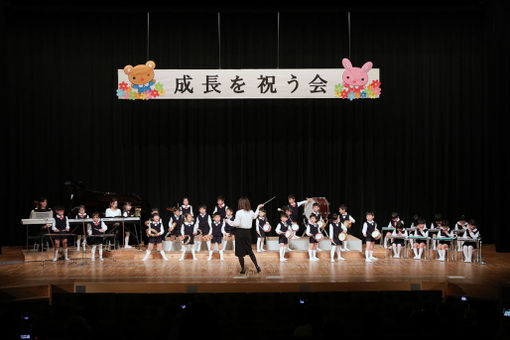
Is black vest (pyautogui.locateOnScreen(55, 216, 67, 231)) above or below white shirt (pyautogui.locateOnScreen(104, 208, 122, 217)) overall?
below

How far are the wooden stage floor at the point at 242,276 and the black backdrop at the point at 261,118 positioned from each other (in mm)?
3282

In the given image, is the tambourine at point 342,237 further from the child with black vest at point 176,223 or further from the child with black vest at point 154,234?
the child with black vest at point 154,234

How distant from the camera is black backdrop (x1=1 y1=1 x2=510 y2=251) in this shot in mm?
14609

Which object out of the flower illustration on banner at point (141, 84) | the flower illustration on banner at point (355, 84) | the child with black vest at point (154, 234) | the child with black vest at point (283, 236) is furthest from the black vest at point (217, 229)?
the flower illustration on banner at point (355, 84)

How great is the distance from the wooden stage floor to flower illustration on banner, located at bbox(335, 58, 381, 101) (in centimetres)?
385

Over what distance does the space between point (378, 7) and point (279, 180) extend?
543cm

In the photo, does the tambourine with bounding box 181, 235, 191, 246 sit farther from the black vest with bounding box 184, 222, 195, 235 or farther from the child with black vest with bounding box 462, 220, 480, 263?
the child with black vest with bounding box 462, 220, 480, 263

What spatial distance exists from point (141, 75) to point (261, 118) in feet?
13.3

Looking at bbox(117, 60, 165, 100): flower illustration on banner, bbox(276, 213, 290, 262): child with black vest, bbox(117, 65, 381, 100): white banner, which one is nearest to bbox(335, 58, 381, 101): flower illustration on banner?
bbox(117, 65, 381, 100): white banner

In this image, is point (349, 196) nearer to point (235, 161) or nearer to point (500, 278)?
point (235, 161)

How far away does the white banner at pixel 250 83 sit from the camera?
40.2 feet

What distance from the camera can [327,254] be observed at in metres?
12.1

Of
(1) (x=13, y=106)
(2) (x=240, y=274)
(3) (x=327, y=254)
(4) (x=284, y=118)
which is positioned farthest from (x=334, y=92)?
(1) (x=13, y=106)

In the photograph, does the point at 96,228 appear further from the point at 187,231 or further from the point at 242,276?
the point at 242,276
